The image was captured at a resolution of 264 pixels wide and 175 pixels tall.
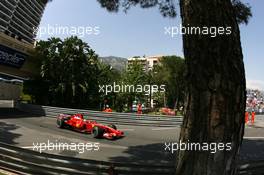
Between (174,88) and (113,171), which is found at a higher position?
(174,88)

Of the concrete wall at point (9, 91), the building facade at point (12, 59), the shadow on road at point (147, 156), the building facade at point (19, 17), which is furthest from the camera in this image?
the building facade at point (19, 17)

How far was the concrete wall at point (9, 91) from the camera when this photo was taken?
168 feet

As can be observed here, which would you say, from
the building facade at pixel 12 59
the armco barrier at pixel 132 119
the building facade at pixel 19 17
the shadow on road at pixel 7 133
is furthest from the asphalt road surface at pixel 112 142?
the building facade at pixel 19 17

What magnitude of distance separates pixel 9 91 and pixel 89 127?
1613 inches

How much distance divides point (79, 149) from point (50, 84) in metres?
20.8

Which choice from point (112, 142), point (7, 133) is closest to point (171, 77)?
point (7, 133)

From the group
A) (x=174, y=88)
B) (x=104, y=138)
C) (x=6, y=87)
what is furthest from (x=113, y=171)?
(x=174, y=88)

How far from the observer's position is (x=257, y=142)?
17.1m

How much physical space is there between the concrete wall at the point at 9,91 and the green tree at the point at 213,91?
50925mm

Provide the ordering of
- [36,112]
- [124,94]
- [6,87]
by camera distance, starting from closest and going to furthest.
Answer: [36,112], [124,94], [6,87]

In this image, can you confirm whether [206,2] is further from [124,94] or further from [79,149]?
[124,94]

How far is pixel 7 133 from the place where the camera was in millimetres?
15984

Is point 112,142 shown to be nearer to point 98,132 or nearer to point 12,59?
point 98,132

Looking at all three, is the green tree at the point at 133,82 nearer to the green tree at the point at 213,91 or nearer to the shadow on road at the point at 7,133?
the shadow on road at the point at 7,133
